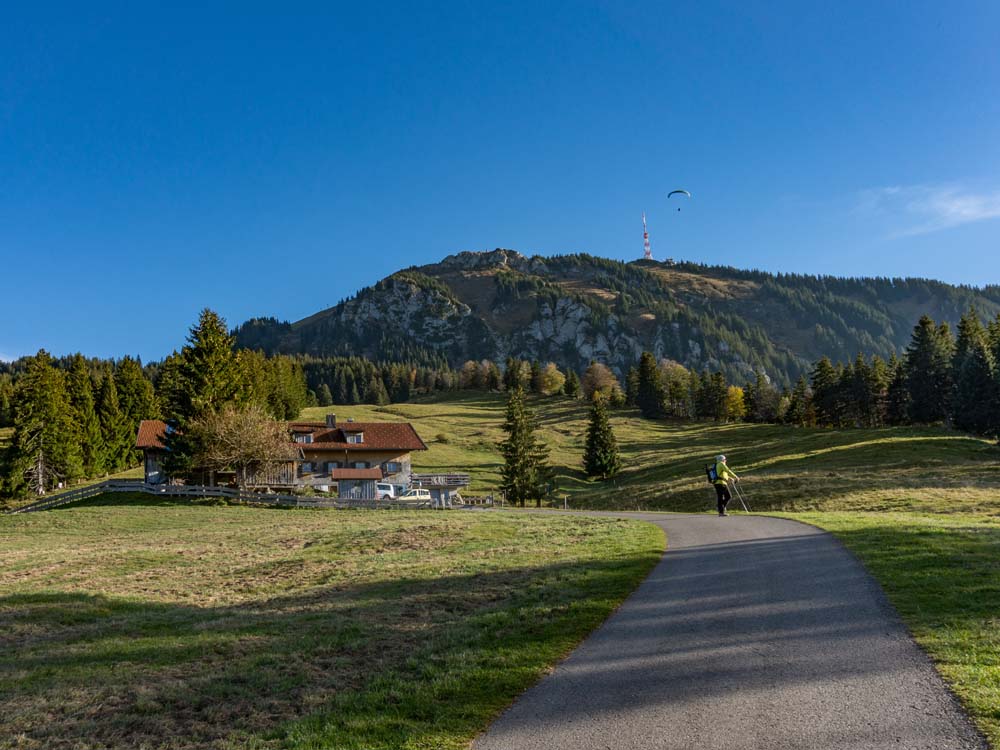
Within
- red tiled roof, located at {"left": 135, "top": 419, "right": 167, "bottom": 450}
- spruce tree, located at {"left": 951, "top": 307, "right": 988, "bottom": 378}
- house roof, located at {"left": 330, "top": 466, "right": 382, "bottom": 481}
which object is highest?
spruce tree, located at {"left": 951, "top": 307, "right": 988, "bottom": 378}

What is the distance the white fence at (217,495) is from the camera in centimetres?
4688

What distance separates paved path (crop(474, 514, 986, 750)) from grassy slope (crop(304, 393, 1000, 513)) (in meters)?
25.1

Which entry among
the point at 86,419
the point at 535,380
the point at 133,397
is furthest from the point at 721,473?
the point at 535,380

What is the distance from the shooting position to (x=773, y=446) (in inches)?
3095

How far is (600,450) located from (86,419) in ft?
207

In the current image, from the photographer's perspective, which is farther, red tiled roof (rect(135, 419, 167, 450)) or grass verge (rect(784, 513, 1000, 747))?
red tiled roof (rect(135, 419, 167, 450))

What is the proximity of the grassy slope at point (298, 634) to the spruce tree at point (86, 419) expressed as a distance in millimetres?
58734

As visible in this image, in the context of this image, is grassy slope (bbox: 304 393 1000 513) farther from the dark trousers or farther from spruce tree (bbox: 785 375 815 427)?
the dark trousers

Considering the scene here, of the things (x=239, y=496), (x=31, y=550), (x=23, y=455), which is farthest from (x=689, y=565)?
(x=23, y=455)

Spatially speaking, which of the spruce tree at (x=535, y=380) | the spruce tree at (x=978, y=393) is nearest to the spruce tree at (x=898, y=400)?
the spruce tree at (x=978, y=393)

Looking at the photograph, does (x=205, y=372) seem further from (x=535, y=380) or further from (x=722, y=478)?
(x=535, y=380)

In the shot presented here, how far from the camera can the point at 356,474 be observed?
67938 millimetres

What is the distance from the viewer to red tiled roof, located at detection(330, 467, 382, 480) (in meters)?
67.8

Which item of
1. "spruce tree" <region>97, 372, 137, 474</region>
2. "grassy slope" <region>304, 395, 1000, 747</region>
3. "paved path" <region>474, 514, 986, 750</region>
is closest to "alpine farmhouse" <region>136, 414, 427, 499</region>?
"grassy slope" <region>304, 395, 1000, 747</region>
